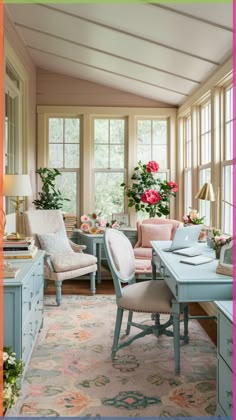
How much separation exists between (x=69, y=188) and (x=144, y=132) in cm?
147

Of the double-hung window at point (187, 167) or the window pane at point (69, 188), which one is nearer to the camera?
the double-hung window at point (187, 167)

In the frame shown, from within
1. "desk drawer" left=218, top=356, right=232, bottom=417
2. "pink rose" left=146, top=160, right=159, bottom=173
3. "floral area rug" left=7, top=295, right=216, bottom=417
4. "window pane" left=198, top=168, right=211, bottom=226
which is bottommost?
"floral area rug" left=7, top=295, right=216, bottom=417

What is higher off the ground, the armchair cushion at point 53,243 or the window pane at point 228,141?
the window pane at point 228,141

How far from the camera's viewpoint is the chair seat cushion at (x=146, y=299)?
3.10 m

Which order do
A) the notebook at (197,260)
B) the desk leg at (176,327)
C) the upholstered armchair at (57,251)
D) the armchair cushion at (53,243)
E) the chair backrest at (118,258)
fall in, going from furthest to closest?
1. the armchair cushion at (53,243)
2. the upholstered armchair at (57,251)
3. the chair backrest at (118,258)
4. the notebook at (197,260)
5. the desk leg at (176,327)

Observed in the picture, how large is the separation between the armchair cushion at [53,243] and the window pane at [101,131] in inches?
77.3

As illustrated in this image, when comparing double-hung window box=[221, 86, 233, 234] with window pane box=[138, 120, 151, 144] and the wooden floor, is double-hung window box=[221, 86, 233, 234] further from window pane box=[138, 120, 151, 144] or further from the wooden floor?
window pane box=[138, 120, 151, 144]

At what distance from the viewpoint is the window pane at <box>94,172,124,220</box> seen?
667 centimetres

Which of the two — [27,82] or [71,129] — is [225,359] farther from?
[71,129]

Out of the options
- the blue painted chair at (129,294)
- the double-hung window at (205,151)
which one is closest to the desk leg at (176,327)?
the blue painted chair at (129,294)

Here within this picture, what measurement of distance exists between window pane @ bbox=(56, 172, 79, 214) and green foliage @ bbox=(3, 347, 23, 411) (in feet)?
14.1

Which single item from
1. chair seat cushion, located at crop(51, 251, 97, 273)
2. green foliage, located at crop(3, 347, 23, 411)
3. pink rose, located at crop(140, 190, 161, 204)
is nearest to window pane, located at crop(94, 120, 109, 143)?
pink rose, located at crop(140, 190, 161, 204)

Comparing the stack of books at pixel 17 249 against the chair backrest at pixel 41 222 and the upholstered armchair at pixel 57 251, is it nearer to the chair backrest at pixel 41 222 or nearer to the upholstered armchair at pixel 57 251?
the upholstered armchair at pixel 57 251

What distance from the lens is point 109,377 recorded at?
292 cm
